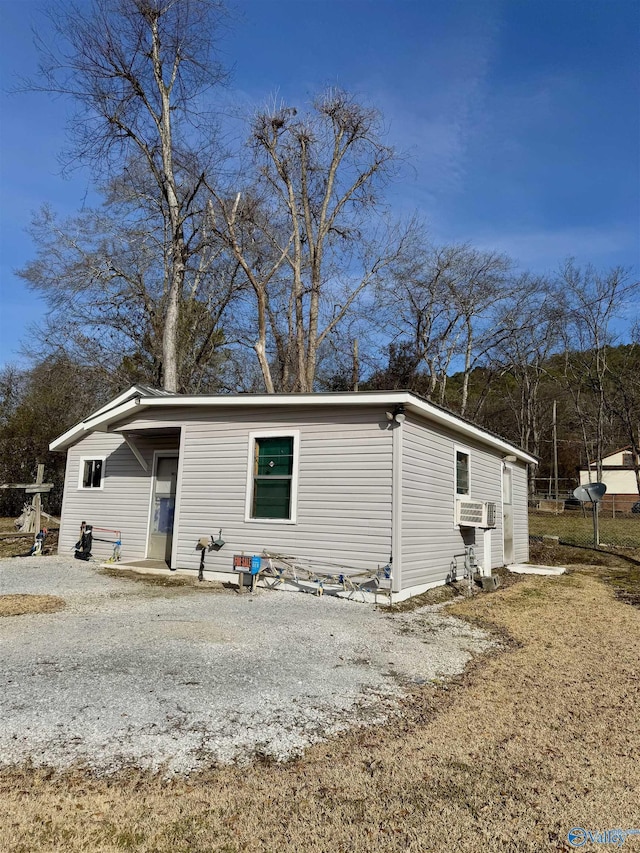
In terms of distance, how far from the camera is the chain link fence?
17.0m

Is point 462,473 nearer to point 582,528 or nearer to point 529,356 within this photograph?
point 582,528

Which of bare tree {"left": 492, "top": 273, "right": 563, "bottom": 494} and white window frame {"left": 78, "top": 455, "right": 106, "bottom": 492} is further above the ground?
bare tree {"left": 492, "top": 273, "right": 563, "bottom": 494}

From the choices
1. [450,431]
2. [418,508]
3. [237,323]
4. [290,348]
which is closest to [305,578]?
[418,508]

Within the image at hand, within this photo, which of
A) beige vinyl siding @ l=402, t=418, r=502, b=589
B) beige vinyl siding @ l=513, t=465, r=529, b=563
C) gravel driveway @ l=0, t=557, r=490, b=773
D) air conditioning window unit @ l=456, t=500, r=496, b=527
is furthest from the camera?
beige vinyl siding @ l=513, t=465, r=529, b=563

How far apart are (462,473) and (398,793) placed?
25.2ft

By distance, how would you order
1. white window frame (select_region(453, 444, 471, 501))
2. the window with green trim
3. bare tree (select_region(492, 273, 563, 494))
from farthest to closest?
bare tree (select_region(492, 273, 563, 494))
white window frame (select_region(453, 444, 471, 501))
the window with green trim

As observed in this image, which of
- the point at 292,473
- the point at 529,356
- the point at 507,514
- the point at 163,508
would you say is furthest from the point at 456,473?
the point at 529,356

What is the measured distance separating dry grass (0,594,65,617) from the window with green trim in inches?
115

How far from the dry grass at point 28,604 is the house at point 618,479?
35027 millimetres

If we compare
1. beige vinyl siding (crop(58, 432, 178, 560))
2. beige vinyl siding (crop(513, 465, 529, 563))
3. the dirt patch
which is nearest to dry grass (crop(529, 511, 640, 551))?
beige vinyl siding (crop(513, 465, 529, 563))

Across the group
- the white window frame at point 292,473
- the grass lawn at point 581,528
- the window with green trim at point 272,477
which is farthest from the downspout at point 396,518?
the grass lawn at point 581,528

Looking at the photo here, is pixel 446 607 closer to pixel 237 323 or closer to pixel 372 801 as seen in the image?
pixel 372 801

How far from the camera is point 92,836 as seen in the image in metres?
2.24

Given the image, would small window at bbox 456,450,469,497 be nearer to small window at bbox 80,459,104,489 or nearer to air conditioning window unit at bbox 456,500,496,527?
air conditioning window unit at bbox 456,500,496,527
